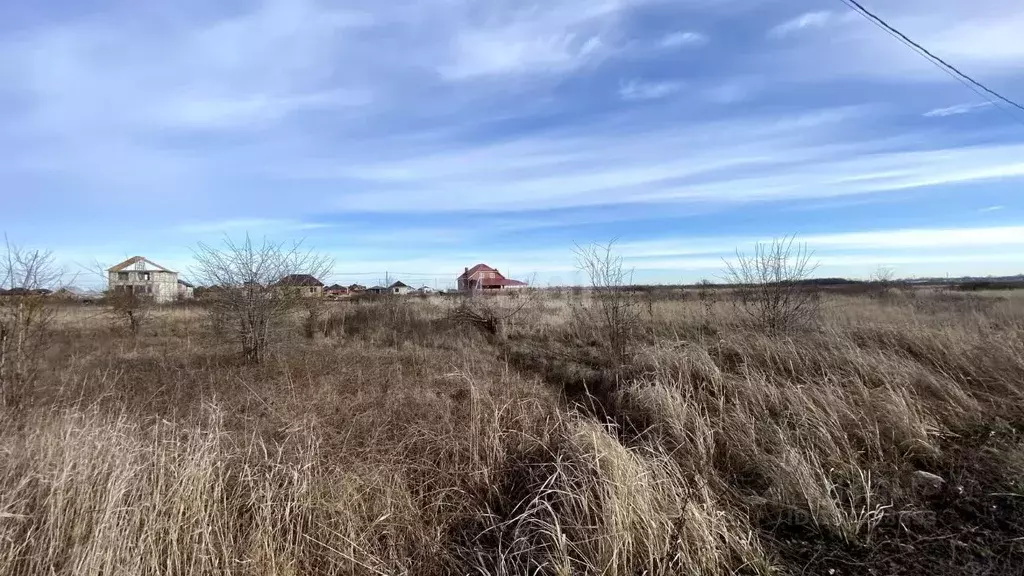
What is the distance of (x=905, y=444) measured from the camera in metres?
4.71

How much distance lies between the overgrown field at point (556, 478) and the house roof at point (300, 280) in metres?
5.54

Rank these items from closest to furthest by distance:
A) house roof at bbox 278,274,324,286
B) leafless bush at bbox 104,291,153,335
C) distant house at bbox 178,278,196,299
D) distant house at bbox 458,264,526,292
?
house roof at bbox 278,274,324,286, distant house at bbox 178,278,196,299, leafless bush at bbox 104,291,153,335, distant house at bbox 458,264,526,292

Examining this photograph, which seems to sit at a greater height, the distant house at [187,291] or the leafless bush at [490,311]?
the distant house at [187,291]

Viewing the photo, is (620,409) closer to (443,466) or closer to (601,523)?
(443,466)

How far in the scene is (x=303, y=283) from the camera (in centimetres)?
1378

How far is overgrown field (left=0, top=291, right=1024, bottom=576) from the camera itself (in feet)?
10.2

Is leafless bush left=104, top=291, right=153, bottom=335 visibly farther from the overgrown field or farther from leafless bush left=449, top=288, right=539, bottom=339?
the overgrown field

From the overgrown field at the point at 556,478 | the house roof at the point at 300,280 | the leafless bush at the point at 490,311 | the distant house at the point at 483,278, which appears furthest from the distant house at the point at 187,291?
the distant house at the point at 483,278

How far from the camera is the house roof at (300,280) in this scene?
13.0 m

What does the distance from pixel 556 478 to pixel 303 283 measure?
11.8m

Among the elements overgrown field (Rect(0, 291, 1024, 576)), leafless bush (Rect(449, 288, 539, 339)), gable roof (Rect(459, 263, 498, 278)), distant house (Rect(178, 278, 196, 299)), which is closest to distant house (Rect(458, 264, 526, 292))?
gable roof (Rect(459, 263, 498, 278))

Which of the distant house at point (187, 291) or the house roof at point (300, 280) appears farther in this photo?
the distant house at point (187, 291)

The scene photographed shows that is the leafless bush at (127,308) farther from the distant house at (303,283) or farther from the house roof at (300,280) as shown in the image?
the house roof at (300,280)

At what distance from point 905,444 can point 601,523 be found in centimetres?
344
